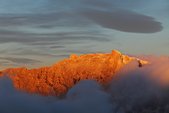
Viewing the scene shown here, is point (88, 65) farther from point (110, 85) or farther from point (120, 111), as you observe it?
point (120, 111)

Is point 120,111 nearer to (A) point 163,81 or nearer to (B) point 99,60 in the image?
(A) point 163,81

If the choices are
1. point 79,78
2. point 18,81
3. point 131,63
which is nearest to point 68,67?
point 79,78

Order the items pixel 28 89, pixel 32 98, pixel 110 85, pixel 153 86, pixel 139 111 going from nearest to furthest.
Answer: pixel 153 86, pixel 139 111, pixel 110 85, pixel 32 98, pixel 28 89

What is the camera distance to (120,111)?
106 metres

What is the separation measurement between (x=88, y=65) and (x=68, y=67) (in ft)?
16.7

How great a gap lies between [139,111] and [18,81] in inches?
1773

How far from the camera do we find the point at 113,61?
12069 centimetres

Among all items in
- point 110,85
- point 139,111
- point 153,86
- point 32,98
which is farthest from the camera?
point 32,98

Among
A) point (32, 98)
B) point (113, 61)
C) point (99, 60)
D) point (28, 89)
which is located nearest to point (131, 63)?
point (113, 61)

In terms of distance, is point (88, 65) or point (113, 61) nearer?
point (113, 61)

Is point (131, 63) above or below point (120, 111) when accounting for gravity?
above

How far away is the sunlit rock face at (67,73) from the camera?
413ft

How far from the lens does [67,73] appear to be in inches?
5364

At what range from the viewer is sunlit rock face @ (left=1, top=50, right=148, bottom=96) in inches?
4951
